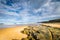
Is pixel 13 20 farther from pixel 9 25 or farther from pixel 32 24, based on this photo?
pixel 32 24

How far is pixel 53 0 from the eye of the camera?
260 cm

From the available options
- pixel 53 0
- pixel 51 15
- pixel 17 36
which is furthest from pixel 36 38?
pixel 53 0

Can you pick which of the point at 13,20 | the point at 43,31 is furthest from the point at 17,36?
the point at 43,31

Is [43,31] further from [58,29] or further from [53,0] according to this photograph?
[53,0]

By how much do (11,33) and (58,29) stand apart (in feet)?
3.03

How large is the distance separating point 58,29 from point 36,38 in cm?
48

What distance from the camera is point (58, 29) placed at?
8.38 ft

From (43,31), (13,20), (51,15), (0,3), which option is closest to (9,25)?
(13,20)

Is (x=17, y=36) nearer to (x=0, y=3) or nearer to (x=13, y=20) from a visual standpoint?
(x=13, y=20)

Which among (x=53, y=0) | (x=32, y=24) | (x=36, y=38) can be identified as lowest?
(x=36, y=38)

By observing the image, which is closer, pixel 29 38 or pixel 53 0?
pixel 29 38

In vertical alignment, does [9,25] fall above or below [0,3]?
below

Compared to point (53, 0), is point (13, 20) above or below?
below

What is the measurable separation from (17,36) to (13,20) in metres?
0.32
